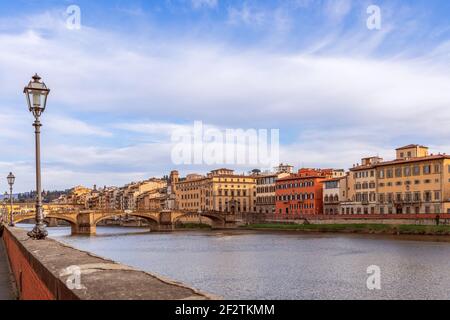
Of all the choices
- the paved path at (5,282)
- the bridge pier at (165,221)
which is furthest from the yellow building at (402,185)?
the paved path at (5,282)

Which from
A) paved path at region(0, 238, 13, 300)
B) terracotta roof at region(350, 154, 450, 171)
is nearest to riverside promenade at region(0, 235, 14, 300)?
paved path at region(0, 238, 13, 300)

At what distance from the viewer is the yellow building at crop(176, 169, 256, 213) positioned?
4552 inches

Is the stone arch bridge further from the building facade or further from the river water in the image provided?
the river water

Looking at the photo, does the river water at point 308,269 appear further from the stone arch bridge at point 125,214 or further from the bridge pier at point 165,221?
the bridge pier at point 165,221

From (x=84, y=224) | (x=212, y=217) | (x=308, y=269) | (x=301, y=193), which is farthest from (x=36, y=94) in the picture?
(x=212, y=217)

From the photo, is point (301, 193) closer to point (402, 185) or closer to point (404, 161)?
point (402, 185)

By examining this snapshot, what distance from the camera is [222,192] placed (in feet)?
382

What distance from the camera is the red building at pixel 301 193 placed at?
92.1 metres

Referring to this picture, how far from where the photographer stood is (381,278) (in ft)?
91.4

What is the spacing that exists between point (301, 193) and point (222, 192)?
26.1 metres

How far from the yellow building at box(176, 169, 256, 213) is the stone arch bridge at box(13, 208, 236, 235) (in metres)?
11.1
